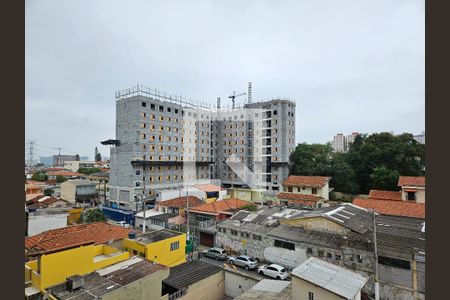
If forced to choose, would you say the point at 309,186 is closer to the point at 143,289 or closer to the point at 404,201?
the point at 404,201

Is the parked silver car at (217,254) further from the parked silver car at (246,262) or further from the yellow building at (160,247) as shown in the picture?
the yellow building at (160,247)

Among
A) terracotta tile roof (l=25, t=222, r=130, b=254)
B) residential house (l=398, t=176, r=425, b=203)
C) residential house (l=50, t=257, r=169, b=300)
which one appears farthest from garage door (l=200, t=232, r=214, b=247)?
residential house (l=398, t=176, r=425, b=203)

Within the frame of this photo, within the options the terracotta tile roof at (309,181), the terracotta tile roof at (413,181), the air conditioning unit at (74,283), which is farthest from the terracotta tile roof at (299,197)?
the air conditioning unit at (74,283)

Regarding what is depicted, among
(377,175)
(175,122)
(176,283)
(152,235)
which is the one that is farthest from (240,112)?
(176,283)

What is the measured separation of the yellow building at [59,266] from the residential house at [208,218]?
41.4 feet

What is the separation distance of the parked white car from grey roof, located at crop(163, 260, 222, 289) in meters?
4.20

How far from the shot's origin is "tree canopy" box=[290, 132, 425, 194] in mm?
39094

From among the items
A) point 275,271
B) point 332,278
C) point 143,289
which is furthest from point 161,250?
point 332,278

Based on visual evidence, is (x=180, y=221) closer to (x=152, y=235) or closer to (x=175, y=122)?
(x=152, y=235)

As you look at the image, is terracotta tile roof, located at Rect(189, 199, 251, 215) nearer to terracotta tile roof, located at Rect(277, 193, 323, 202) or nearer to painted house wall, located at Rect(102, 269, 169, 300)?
terracotta tile roof, located at Rect(277, 193, 323, 202)

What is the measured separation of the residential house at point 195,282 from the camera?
13974 mm

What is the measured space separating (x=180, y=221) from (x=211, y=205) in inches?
Answer: 167

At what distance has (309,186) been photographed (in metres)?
38.9

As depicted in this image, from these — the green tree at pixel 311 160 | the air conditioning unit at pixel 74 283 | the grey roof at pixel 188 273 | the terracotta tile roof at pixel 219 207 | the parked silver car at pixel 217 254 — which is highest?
the green tree at pixel 311 160
